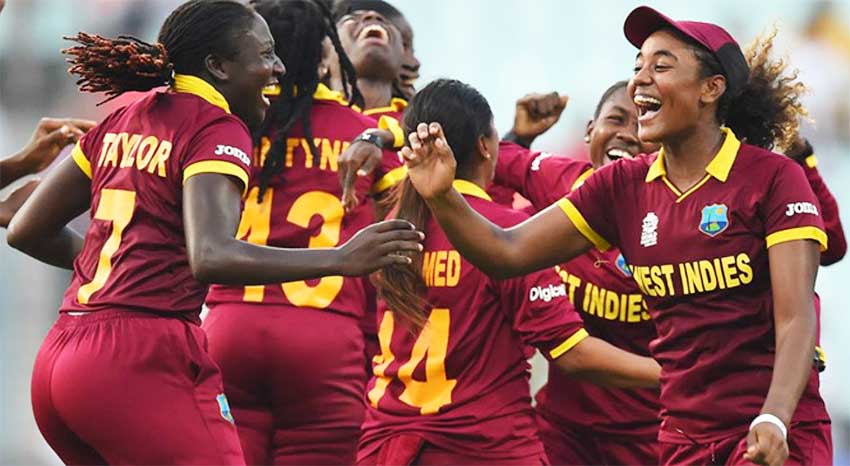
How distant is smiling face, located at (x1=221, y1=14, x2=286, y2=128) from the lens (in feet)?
15.4

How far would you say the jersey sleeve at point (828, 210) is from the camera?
5.93 meters

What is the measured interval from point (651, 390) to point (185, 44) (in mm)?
2283

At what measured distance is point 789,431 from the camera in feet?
14.4

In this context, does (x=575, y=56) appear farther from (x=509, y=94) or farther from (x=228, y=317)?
(x=228, y=317)

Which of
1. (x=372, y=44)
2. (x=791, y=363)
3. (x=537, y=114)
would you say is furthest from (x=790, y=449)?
(x=372, y=44)

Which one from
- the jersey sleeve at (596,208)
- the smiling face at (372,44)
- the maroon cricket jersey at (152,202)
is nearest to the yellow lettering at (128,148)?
the maroon cricket jersey at (152,202)

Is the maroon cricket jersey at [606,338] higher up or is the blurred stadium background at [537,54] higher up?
the blurred stadium background at [537,54]

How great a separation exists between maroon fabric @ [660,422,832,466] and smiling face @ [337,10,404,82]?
3.06m

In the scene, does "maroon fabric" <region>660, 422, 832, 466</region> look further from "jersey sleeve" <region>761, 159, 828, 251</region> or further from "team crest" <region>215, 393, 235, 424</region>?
"team crest" <region>215, 393, 235, 424</region>

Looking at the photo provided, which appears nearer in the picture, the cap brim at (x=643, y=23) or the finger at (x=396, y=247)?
the finger at (x=396, y=247)

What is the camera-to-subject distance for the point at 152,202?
14.4 feet

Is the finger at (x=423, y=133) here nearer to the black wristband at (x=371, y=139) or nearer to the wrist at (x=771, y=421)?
the black wristband at (x=371, y=139)

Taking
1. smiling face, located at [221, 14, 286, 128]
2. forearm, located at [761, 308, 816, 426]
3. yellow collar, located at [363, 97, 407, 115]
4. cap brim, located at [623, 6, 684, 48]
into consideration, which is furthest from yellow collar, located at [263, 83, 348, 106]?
forearm, located at [761, 308, 816, 426]

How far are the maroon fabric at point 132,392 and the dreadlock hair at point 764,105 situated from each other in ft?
5.80
